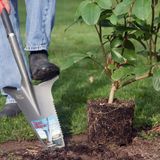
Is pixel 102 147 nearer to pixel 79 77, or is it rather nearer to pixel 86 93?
pixel 86 93

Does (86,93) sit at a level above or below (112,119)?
below

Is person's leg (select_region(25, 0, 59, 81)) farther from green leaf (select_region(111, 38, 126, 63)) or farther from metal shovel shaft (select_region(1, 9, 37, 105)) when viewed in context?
green leaf (select_region(111, 38, 126, 63))

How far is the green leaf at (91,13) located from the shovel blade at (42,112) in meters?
0.71

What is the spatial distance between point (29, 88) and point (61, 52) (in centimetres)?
373

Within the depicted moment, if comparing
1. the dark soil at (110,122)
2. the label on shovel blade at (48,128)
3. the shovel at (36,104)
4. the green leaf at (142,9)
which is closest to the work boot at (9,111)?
the shovel at (36,104)

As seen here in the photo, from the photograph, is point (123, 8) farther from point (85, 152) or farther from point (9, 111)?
point (9, 111)

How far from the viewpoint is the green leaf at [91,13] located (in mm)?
2979

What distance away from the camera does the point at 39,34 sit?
4184 millimetres

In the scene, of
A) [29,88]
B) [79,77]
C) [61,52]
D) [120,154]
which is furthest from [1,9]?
[61,52]

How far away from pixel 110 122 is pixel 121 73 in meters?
0.30

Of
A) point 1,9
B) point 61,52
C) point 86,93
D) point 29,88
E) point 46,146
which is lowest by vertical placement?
point 61,52

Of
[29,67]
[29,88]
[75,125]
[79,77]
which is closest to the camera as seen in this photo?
[29,88]

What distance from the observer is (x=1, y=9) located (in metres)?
3.62

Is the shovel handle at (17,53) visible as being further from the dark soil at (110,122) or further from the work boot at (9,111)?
the work boot at (9,111)
